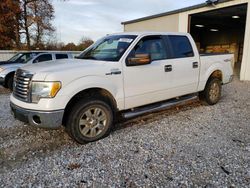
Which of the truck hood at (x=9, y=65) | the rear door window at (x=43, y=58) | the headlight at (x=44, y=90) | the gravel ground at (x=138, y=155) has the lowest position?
the gravel ground at (x=138, y=155)

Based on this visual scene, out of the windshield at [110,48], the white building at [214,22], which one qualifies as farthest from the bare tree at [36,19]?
the windshield at [110,48]

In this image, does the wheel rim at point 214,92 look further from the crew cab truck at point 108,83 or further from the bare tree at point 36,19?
the bare tree at point 36,19

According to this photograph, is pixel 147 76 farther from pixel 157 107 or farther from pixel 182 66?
pixel 182 66

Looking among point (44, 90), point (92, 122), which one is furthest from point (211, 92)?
point (44, 90)

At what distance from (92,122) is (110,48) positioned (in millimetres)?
1678

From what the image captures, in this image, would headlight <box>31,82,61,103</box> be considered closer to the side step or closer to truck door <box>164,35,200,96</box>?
the side step

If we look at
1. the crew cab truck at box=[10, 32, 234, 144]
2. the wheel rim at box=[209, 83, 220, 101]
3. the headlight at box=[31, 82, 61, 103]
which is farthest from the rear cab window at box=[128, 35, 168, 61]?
the wheel rim at box=[209, 83, 220, 101]

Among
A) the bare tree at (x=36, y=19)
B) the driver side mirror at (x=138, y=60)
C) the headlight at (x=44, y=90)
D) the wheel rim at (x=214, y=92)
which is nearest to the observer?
the headlight at (x=44, y=90)

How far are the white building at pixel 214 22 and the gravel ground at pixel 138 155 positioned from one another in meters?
3.78

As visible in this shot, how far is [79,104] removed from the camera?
4.00 metres

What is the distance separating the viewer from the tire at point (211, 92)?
654 centimetres

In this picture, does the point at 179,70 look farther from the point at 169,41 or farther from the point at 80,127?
the point at 80,127

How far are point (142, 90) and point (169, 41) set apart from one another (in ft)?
4.86

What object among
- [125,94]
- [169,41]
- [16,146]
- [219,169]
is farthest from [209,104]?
[16,146]
